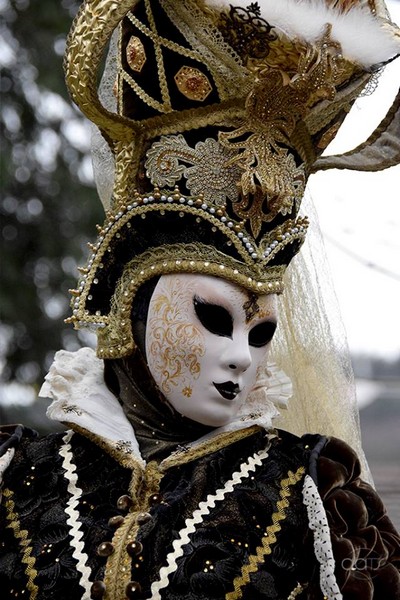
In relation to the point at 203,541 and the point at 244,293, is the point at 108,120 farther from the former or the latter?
the point at 203,541

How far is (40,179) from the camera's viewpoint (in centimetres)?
850

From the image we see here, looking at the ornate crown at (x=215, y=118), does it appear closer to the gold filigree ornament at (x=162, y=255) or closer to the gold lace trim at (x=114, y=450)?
the gold filigree ornament at (x=162, y=255)

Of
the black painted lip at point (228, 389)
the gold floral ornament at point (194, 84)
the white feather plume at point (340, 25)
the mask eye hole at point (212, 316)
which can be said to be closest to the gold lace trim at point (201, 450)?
the black painted lip at point (228, 389)

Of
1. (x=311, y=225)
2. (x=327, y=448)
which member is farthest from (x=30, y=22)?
(x=327, y=448)

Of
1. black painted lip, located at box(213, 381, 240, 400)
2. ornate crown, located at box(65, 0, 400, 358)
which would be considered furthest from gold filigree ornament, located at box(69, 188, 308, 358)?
black painted lip, located at box(213, 381, 240, 400)

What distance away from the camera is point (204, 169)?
2.97 meters

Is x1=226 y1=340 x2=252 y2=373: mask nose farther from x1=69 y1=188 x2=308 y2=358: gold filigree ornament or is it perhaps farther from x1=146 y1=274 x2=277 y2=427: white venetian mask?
x1=69 y1=188 x2=308 y2=358: gold filigree ornament

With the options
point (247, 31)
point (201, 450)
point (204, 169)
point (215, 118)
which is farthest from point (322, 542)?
point (247, 31)

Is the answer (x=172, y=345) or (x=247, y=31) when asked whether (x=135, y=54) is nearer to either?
(x=247, y=31)

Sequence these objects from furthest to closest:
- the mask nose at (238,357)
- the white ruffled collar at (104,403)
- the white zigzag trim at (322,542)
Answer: the white ruffled collar at (104,403) < the mask nose at (238,357) < the white zigzag trim at (322,542)

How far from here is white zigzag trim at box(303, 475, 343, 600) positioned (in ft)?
9.19

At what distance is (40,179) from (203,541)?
5.88 m

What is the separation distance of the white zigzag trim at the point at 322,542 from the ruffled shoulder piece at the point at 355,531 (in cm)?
2

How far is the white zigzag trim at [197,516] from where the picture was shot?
2.80m
